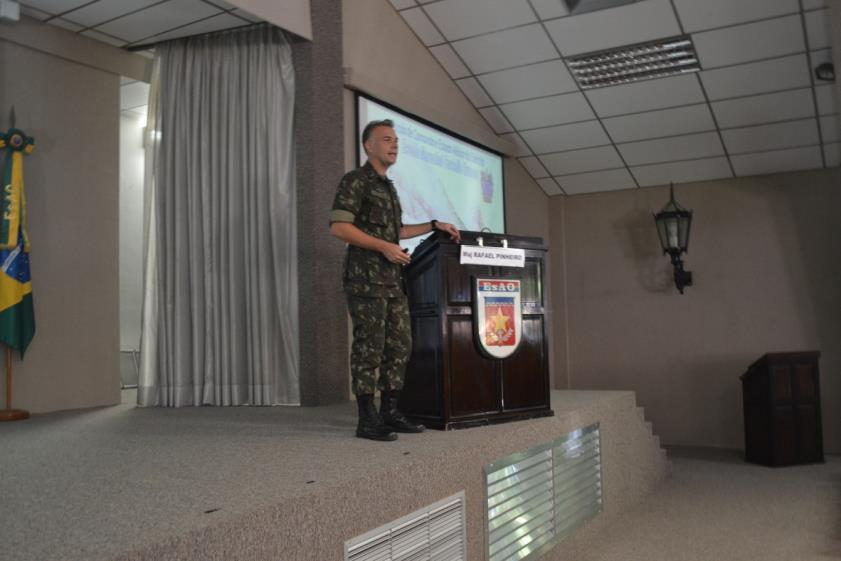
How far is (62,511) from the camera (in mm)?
1845

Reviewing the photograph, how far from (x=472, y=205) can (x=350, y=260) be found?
3249 millimetres

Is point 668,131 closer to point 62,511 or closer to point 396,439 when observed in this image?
point 396,439

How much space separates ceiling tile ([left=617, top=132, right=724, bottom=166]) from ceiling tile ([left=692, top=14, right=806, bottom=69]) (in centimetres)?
99

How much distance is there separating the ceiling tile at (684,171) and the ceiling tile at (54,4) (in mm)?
4733

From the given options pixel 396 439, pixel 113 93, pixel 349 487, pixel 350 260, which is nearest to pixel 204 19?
pixel 113 93

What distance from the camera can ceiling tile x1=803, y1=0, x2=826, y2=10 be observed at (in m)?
4.76

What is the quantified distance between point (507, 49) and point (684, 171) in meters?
2.31

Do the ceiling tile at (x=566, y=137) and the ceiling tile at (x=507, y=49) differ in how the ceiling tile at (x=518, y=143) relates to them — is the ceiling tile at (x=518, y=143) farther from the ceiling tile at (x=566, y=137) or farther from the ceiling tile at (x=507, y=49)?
the ceiling tile at (x=507, y=49)

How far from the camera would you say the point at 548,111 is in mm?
6156

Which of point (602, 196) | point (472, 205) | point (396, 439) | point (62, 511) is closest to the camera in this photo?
point (62, 511)

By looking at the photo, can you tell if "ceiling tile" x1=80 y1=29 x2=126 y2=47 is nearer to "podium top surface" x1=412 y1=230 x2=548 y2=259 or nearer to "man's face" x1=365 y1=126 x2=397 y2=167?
"man's face" x1=365 y1=126 x2=397 y2=167

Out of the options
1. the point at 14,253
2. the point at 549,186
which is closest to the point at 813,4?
the point at 549,186

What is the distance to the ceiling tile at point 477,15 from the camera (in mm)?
5129

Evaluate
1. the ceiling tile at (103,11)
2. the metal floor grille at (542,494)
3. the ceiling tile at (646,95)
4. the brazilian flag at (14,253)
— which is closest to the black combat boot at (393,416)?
the metal floor grille at (542,494)
